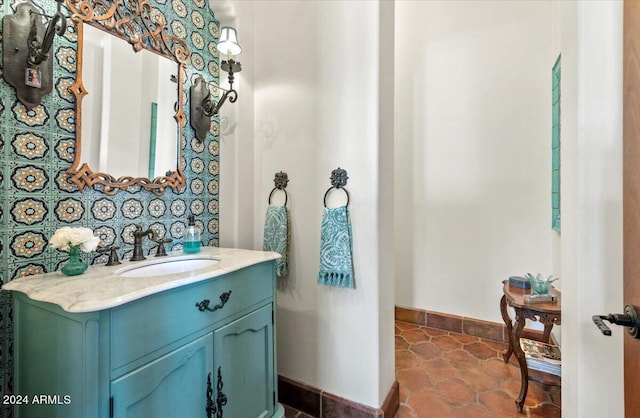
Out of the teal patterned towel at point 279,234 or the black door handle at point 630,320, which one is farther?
the teal patterned towel at point 279,234

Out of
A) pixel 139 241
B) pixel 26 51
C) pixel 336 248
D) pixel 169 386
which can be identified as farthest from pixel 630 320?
pixel 26 51

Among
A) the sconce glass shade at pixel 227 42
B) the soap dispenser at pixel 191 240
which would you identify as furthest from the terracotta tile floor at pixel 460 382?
the sconce glass shade at pixel 227 42

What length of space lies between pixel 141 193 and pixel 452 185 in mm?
2452

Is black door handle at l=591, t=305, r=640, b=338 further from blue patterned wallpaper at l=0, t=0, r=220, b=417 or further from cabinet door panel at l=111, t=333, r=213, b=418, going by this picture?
blue patterned wallpaper at l=0, t=0, r=220, b=417

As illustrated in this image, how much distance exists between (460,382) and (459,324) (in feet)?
2.62

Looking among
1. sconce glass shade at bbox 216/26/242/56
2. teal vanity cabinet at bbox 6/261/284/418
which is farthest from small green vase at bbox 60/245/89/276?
sconce glass shade at bbox 216/26/242/56

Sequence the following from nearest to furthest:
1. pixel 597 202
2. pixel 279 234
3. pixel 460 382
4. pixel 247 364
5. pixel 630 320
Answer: pixel 630 320
pixel 597 202
pixel 247 364
pixel 279 234
pixel 460 382

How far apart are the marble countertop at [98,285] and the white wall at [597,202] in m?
1.19

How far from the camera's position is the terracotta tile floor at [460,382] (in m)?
1.66

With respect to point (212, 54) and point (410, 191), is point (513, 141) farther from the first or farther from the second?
point (212, 54)

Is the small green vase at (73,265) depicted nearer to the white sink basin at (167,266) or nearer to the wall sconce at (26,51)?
the white sink basin at (167,266)

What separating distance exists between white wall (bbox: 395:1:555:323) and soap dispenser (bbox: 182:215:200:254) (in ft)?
6.62

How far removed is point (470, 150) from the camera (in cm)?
259

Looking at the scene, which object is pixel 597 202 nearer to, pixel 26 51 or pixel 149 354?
pixel 149 354
